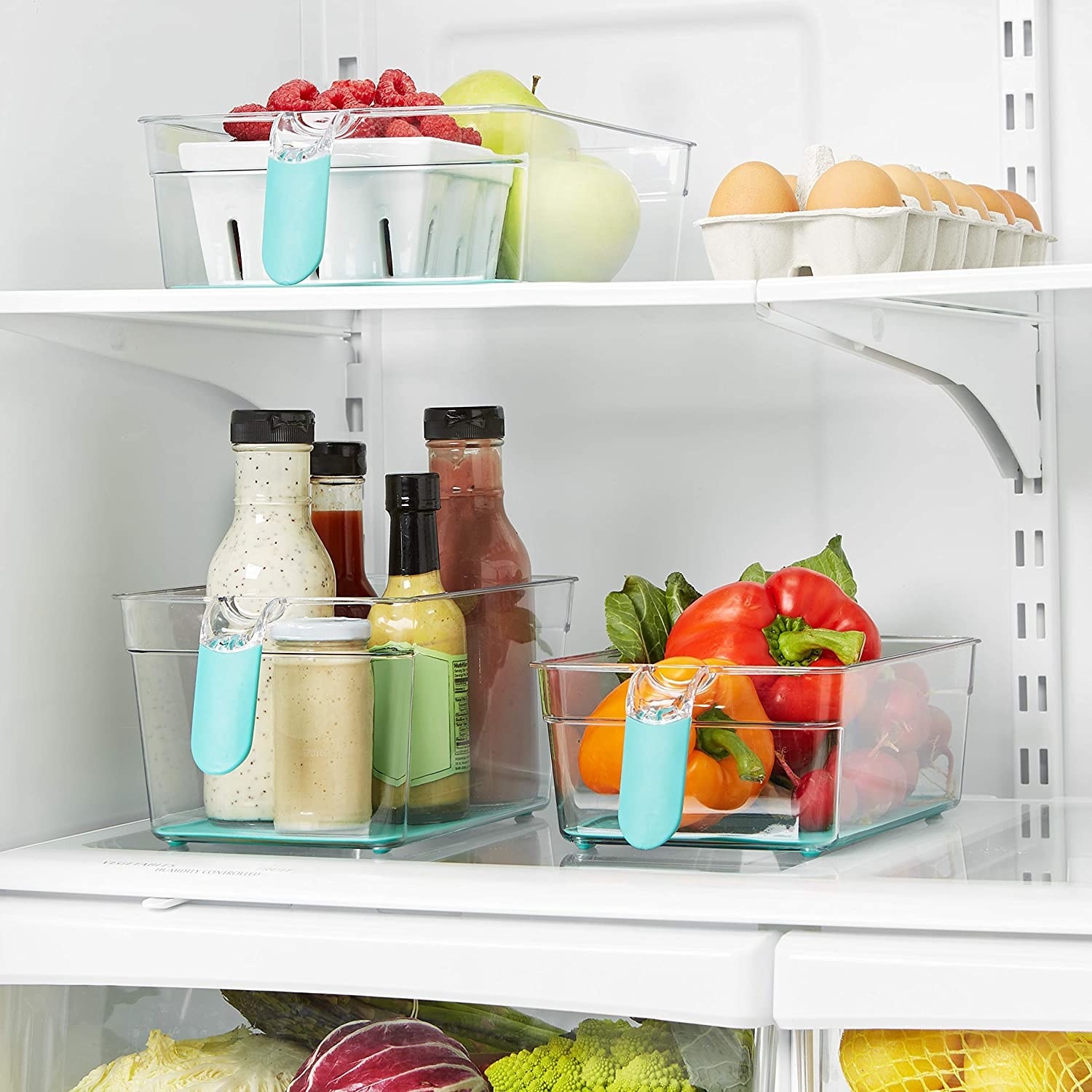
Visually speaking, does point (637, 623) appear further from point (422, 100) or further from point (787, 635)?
point (422, 100)

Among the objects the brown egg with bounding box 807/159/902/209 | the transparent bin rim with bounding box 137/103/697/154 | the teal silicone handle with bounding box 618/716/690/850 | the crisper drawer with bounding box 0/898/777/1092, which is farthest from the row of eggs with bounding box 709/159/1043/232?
the crisper drawer with bounding box 0/898/777/1092

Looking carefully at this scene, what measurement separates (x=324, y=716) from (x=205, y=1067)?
21cm

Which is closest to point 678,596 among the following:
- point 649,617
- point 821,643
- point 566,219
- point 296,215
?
point 649,617

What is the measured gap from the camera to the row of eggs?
0.88 metres

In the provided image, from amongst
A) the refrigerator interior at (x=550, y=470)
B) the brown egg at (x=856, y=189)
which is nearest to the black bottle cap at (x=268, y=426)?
the refrigerator interior at (x=550, y=470)

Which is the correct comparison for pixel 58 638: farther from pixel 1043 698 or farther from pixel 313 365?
pixel 1043 698

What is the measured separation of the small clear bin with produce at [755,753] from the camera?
34.3 inches

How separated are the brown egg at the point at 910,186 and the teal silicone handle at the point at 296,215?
334 millimetres

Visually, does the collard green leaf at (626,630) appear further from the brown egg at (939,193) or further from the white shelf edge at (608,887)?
the brown egg at (939,193)

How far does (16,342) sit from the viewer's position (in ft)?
3.16

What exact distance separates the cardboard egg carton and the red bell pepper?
185 millimetres

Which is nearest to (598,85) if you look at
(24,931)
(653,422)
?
(653,422)

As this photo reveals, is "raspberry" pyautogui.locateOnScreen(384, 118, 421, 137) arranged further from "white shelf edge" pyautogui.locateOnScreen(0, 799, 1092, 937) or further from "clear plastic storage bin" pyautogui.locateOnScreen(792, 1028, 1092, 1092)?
"clear plastic storage bin" pyautogui.locateOnScreen(792, 1028, 1092, 1092)

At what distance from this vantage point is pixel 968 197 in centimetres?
98
